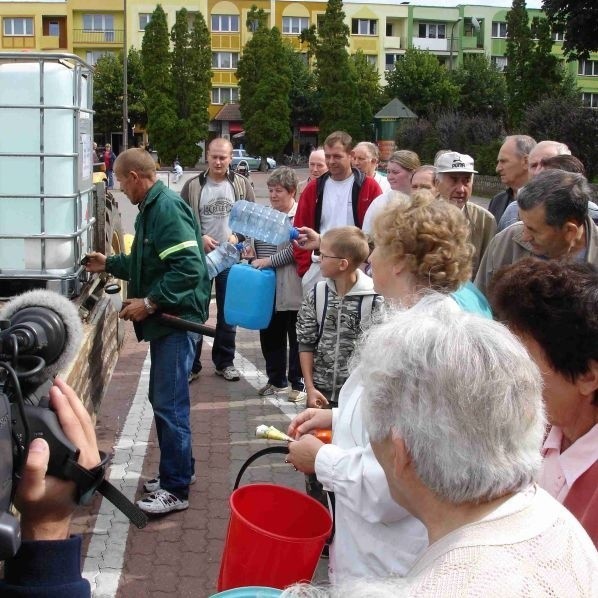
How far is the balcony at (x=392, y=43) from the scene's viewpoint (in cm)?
7244

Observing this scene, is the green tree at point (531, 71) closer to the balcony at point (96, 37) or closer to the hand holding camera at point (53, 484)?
the balcony at point (96, 37)

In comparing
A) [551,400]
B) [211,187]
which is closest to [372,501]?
[551,400]

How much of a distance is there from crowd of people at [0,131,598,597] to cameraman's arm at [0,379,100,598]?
0.08ft

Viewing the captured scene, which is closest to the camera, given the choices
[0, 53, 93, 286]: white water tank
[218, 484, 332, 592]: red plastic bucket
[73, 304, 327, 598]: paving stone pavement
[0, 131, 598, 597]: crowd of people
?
[0, 131, 598, 597]: crowd of people

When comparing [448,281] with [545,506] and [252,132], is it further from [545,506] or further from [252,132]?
[252,132]

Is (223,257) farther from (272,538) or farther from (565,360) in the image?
(565,360)

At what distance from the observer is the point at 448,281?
2.82 m

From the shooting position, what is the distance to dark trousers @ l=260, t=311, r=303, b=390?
6.95 metres

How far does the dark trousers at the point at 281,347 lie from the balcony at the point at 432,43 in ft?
236

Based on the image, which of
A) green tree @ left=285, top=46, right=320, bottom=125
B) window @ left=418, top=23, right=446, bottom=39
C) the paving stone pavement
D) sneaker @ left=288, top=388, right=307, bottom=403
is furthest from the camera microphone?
window @ left=418, top=23, right=446, bottom=39

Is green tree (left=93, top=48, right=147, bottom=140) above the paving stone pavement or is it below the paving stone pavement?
above

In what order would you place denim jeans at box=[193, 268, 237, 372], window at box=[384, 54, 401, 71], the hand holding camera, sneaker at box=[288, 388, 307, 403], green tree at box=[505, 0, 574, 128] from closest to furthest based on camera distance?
the hand holding camera
sneaker at box=[288, 388, 307, 403]
denim jeans at box=[193, 268, 237, 372]
green tree at box=[505, 0, 574, 128]
window at box=[384, 54, 401, 71]

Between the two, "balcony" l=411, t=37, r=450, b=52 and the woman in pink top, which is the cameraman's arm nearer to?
the woman in pink top

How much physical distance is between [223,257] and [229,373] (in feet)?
3.58
